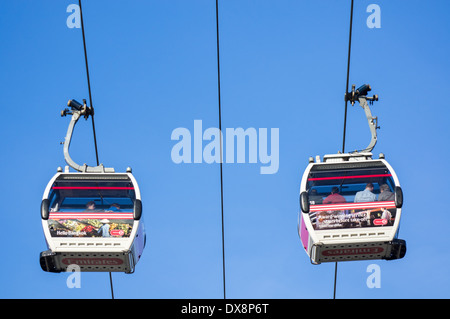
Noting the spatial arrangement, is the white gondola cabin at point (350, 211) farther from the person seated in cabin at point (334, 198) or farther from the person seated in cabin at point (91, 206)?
the person seated in cabin at point (91, 206)

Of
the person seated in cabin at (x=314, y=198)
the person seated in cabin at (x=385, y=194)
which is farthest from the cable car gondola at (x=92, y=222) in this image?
the person seated in cabin at (x=385, y=194)

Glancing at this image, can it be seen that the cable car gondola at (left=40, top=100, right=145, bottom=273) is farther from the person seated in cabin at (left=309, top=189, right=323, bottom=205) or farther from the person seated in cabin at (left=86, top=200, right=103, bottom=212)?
the person seated in cabin at (left=309, top=189, right=323, bottom=205)

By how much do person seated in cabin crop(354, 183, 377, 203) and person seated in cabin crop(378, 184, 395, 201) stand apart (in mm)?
126

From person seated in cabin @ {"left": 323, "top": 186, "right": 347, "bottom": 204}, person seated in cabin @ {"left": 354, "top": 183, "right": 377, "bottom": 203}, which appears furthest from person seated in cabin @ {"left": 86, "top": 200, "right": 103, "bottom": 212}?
person seated in cabin @ {"left": 354, "top": 183, "right": 377, "bottom": 203}

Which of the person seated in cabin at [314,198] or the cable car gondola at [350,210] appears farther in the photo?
the person seated in cabin at [314,198]

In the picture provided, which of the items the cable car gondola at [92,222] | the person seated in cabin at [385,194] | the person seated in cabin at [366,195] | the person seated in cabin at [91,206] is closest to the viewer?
the cable car gondola at [92,222]

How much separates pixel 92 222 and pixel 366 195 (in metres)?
4.81

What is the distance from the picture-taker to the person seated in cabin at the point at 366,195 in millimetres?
Answer: 18469

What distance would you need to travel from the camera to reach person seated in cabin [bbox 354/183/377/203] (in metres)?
18.5
